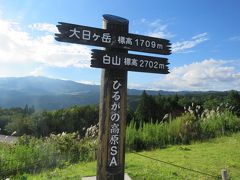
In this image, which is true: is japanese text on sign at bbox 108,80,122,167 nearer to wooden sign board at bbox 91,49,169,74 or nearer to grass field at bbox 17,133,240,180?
wooden sign board at bbox 91,49,169,74

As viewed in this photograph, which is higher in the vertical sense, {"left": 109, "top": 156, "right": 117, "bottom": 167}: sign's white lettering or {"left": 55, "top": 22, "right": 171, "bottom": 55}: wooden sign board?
{"left": 55, "top": 22, "right": 171, "bottom": 55}: wooden sign board

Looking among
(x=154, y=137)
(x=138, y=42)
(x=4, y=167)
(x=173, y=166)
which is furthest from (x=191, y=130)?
(x=138, y=42)

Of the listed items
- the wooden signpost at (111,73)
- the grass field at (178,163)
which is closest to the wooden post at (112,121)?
the wooden signpost at (111,73)

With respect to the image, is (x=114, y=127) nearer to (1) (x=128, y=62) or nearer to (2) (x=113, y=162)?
(2) (x=113, y=162)

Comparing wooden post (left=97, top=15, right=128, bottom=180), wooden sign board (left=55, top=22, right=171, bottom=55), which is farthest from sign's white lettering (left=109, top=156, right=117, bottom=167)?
wooden sign board (left=55, top=22, right=171, bottom=55)

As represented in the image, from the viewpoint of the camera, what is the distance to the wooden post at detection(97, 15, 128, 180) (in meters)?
4.30

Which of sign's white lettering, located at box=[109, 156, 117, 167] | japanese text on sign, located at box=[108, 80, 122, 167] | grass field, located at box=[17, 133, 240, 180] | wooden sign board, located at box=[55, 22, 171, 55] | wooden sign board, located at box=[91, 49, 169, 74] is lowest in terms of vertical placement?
grass field, located at box=[17, 133, 240, 180]

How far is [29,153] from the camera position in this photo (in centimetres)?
729

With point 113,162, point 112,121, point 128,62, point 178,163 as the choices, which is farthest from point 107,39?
point 178,163

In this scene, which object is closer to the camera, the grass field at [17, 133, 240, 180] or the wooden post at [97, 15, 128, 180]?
the wooden post at [97, 15, 128, 180]

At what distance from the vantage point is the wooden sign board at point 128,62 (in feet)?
14.2

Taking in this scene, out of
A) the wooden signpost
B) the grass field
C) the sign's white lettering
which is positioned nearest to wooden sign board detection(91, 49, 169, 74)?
the wooden signpost

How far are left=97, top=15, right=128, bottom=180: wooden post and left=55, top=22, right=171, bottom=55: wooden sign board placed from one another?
7 cm

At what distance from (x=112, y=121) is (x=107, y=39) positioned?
1011mm
